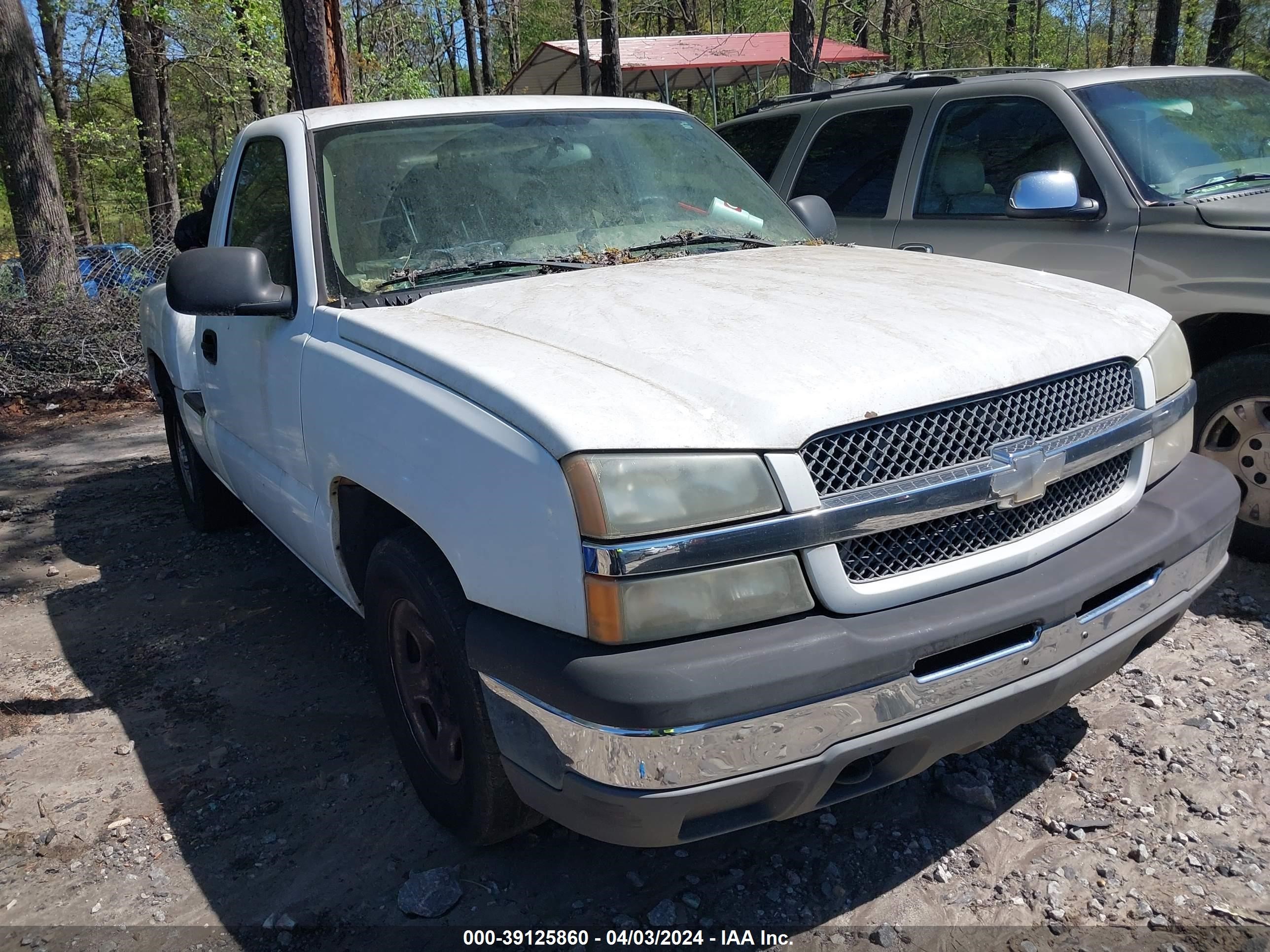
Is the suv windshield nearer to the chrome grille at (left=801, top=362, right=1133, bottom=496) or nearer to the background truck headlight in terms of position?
the background truck headlight

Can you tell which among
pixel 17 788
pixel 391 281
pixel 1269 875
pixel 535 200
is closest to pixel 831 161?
pixel 535 200

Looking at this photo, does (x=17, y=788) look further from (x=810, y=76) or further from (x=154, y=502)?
(x=810, y=76)

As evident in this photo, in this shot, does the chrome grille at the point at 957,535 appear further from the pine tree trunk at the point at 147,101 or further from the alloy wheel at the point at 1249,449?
the pine tree trunk at the point at 147,101

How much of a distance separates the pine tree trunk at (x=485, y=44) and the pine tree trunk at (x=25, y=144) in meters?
19.2

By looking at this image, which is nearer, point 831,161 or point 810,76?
point 831,161

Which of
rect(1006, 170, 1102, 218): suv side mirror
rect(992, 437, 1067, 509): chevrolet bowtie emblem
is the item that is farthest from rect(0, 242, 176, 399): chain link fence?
rect(992, 437, 1067, 509): chevrolet bowtie emblem

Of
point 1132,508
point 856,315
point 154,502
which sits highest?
point 856,315

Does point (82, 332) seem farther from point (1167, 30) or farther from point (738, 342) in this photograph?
point (1167, 30)

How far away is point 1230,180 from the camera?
14.6 ft

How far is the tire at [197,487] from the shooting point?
524 cm

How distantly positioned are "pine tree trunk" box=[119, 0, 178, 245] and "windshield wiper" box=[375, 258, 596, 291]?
47.2 ft

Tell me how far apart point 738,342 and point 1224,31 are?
1295 centimetres

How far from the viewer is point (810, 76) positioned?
398 inches

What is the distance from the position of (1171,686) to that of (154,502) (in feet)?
17.6
